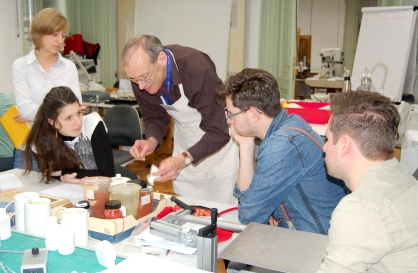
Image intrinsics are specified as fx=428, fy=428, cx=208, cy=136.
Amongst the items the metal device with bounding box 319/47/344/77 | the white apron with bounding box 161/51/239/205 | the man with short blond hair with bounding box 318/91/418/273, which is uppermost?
the metal device with bounding box 319/47/344/77

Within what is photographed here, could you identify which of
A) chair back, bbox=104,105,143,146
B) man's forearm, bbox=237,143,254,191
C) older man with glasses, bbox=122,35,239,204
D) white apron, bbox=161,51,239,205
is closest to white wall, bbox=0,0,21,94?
chair back, bbox=104,105,143,146

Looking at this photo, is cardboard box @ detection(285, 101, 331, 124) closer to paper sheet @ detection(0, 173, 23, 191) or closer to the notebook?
the notebook

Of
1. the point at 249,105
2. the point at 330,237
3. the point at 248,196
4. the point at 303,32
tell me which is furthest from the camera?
the point at 303,32

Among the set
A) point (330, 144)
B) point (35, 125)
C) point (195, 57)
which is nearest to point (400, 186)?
point (330, 144)

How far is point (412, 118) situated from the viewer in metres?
3.74

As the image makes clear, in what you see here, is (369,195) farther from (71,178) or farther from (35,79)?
(35,79)

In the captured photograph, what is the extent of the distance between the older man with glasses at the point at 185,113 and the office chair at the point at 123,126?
1.10 meters

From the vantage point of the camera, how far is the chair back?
371 centimetres

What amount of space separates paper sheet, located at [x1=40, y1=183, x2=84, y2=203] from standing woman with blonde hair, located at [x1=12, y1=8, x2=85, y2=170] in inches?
22.2

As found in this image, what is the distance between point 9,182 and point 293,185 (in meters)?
1.45

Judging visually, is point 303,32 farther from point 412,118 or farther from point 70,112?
point 70,112

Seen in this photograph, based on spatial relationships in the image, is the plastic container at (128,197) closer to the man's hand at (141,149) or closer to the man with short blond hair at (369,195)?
the man's hand at (141,149)

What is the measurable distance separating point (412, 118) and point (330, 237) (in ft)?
10.3

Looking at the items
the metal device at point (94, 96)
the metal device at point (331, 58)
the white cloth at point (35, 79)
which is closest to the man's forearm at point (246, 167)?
the white cloth at point (35, 79)
